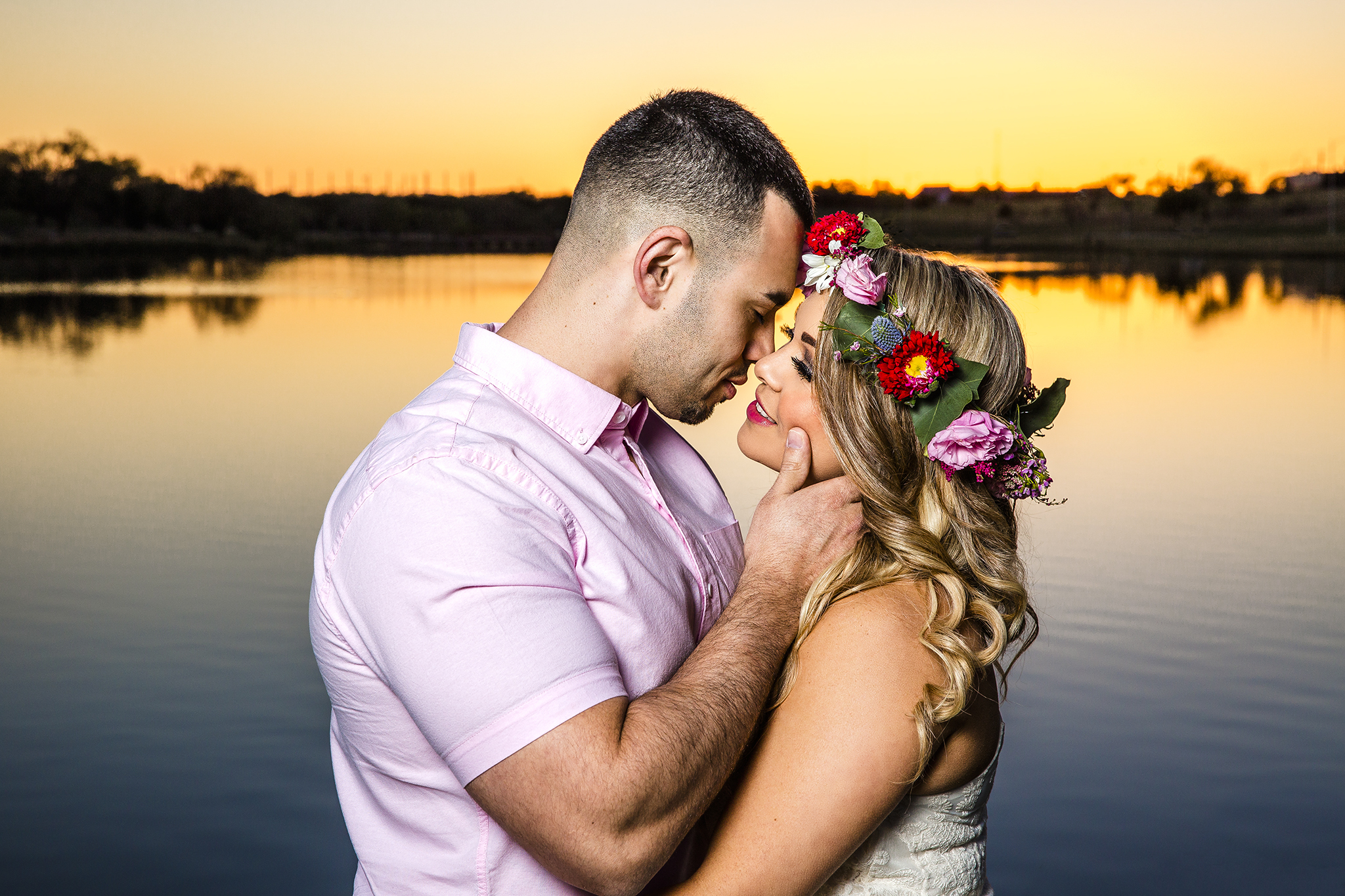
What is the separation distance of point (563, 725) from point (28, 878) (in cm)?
555

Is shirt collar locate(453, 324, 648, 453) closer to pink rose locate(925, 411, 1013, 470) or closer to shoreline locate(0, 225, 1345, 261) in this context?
pink rose locate(925, 411, 1013, 470)

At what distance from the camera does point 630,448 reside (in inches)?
103

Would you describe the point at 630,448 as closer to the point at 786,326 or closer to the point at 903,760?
the point at 786,326

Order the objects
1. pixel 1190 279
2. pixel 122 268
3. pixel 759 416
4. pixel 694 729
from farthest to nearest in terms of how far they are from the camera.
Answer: pixel 122 268 < pixel 1190 279 < pixel 759 416 < pixel 694 729

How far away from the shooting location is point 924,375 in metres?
2.59

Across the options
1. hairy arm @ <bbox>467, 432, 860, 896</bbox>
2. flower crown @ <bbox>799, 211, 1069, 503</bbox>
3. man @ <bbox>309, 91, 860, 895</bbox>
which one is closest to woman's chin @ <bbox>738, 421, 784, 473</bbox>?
man @ <bbox>309, 91, 860, 895</bbox>

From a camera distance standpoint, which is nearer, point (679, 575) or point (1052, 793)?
point (679, 575)

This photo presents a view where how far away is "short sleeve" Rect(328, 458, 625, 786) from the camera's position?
1.83m

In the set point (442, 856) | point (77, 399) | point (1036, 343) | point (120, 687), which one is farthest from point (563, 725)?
point (1036, 343)

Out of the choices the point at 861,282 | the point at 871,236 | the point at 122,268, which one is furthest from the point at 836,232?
the point at 122,268

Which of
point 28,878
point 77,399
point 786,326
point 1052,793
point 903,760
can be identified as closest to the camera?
point 903,760

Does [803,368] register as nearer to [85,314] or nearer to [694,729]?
[694,729]

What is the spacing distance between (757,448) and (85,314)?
1472 inches

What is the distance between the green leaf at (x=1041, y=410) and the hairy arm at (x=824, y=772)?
28.6 inches
